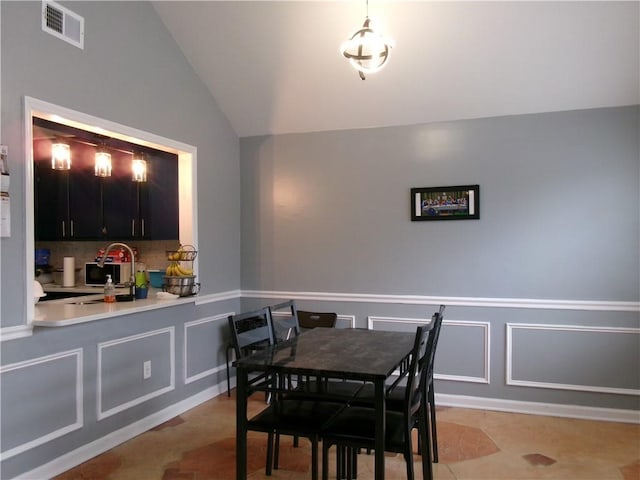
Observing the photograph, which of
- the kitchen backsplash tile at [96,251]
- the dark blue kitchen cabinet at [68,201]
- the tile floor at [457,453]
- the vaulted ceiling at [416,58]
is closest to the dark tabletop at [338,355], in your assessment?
the tile floor at [457,453]

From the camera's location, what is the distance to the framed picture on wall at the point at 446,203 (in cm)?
380

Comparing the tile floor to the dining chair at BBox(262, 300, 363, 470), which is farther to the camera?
the tile floor

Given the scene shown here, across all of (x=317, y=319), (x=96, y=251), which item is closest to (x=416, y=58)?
(x=317, y=319)

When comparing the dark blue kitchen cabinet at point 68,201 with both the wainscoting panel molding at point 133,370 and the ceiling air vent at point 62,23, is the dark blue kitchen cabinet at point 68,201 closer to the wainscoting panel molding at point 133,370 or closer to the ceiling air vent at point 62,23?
the wainscoting panel molding at point 133,370

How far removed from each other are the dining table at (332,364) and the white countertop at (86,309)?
111cm

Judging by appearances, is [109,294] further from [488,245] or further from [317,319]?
[488,245]

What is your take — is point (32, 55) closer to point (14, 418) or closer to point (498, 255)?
point (14, 418)

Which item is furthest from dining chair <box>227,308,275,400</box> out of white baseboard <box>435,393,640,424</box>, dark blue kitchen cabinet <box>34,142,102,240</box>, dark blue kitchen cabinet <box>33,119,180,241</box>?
dark blue kitchen cabinet <box>34,142,102,240</box>

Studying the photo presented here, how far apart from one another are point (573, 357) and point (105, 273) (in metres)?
4.03

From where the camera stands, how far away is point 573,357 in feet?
11.8

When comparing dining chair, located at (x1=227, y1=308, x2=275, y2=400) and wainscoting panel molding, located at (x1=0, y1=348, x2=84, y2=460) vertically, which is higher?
dining chair, located at (x1=227, y1=308, x2=275, y2=400)

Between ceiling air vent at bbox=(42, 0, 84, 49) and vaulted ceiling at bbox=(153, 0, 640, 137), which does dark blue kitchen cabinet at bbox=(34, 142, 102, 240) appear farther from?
ceiling air vent at bbox=(42, 0, 84, 49)

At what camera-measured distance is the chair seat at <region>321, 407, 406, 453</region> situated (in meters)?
2.09

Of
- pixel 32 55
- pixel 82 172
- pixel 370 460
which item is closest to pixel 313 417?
pixel 370 460
